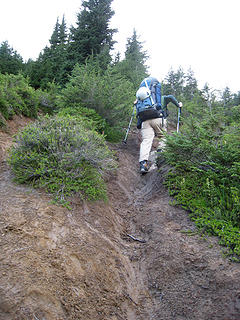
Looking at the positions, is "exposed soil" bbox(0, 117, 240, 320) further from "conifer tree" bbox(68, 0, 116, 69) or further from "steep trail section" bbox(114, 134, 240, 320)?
"conifer tree" bbox(68, 0, 116, 69)

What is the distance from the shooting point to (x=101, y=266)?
2.77 meters

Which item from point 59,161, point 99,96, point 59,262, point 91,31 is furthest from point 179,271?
point 91,31

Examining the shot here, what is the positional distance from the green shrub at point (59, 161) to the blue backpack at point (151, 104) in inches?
94.8

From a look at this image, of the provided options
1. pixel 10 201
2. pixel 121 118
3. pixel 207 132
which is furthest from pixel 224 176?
pixel 121 118

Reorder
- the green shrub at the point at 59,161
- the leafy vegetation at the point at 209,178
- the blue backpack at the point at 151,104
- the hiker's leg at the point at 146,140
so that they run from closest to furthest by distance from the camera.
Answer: the leafy vegetation at the point at 209,178, the green shrub at the point at 59,161, the blue backpack at the point at 151,104, the hiker's leg at the point at 146,140

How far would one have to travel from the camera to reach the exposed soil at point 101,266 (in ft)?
6.90

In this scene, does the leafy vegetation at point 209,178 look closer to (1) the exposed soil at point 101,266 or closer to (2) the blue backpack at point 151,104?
(1) the exposed soil at point 101,266

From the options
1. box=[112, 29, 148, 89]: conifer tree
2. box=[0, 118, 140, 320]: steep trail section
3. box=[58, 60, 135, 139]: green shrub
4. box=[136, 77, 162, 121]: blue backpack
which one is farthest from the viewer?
box=[112, 29, 148, 89]: conifer tree

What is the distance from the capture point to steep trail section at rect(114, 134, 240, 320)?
224cm

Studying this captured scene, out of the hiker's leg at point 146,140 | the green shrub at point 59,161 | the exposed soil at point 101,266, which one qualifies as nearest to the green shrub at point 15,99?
the green shrub at point 59,161

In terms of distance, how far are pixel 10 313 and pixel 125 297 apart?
125cm

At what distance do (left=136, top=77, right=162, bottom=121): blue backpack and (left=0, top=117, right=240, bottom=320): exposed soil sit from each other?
9.94 ft

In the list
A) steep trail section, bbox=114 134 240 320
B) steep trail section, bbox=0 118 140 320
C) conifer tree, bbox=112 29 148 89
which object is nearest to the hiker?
steep trail section, bbox=114 134 240 320

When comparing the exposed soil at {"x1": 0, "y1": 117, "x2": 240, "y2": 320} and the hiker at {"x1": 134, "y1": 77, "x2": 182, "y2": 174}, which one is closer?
the exposed soil at {"x1": 0, "y1": 117, "x2": 240, "y2": 320}
